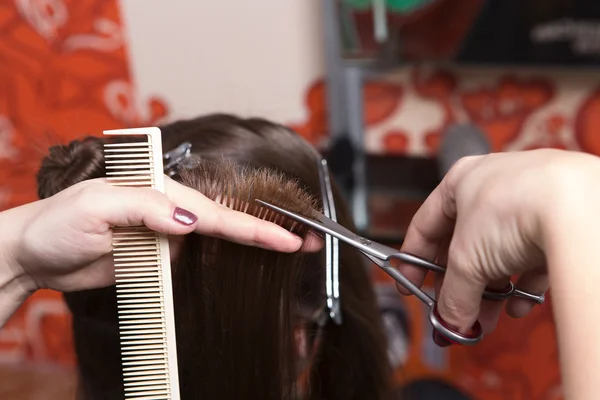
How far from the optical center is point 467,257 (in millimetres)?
455

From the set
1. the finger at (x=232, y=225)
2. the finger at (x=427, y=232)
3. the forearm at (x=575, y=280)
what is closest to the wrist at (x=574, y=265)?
the forearm at (x=575, y=280)

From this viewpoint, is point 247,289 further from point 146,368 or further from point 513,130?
point 513,130

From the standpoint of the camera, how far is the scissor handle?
499 mm

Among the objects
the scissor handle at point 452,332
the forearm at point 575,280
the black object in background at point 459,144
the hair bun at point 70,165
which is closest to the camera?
the forearm at point 575,280

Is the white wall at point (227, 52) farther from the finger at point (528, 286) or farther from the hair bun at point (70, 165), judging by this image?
the finger at point (528, 286)

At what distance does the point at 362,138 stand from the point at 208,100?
0.40 metres

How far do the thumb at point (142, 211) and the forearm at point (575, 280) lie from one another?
0.29m

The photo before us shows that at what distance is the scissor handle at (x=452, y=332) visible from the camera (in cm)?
50

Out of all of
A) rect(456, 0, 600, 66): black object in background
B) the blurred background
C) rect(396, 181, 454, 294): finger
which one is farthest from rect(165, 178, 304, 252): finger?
rect(456, 0, 600, 66): black object in background

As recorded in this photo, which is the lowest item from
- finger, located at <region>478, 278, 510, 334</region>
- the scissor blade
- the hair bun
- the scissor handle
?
finger, located at <region>478, 278, 510, 334</region>

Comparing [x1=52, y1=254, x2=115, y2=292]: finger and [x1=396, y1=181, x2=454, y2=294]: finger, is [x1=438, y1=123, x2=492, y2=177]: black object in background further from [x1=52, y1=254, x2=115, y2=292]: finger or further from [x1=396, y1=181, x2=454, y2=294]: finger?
[x1=52, y1=254, x2=115, y2=292]: finger

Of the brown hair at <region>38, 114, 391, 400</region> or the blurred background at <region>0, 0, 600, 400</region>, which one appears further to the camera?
the blurred background at <region>0, 0, 600, 400</region>

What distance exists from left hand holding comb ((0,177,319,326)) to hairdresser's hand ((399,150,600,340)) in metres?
0.14

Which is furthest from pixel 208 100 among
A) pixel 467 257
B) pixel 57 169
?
pixel 467 257
